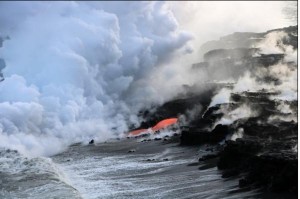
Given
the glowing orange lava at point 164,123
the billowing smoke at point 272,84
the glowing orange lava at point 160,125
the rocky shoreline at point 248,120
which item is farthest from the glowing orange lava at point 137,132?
the billowing smoke at point 272,84

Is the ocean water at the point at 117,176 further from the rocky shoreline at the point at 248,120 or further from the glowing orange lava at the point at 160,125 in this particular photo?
the glowing orange lava at the point at 160,125

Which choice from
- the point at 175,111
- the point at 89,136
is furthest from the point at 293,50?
the point at 89,136

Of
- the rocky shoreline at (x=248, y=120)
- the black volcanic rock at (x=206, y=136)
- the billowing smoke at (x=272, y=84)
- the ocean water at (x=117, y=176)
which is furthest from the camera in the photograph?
the billowing smoke at (x=272, y=84)

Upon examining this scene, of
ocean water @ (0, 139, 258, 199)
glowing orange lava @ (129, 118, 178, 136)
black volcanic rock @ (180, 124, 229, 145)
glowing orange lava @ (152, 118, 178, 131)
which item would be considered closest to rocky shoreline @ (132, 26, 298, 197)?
black volcanic rock @ (180, 124, 229, 145)

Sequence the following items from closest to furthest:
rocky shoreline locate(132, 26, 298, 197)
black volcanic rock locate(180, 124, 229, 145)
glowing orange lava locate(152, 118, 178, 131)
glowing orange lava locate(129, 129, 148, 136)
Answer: rocky shoreline locate(132, 26, 298, 197) → black volcanic rock locate(180, 124, 229, 145) → glowing orange lava locate(129, 129, 148, 136) → glowing orange lava locate(152, 118, 178, 131)

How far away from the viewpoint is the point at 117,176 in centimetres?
4069

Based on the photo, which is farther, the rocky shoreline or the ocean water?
the rocky shoreline

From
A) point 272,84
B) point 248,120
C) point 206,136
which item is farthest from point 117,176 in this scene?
point 272,84

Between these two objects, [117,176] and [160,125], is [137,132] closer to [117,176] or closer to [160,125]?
[160,125]

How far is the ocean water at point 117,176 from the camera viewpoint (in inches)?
1352

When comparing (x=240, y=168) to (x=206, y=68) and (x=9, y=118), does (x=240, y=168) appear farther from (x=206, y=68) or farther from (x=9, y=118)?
(x=206, y=68)

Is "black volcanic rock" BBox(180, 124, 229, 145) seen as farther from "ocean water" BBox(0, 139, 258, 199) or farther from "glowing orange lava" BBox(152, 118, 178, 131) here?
"glowing orange lava" BBox(152, 118, 178, 131)

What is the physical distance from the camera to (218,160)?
43031mm

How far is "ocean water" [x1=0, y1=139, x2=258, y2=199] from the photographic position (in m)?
34.3
